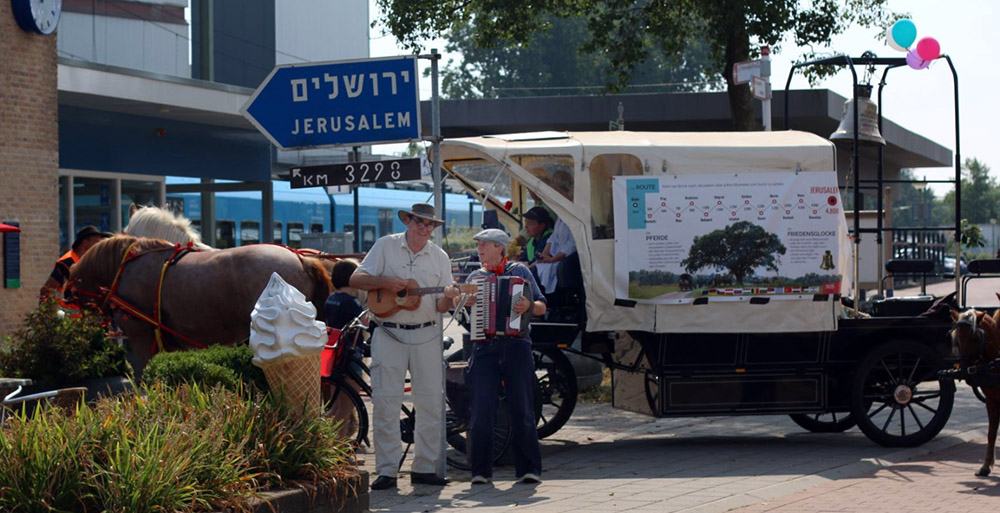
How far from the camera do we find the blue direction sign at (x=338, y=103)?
8680 millimetres

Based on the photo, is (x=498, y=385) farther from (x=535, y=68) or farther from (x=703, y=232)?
(x=535, y=68)

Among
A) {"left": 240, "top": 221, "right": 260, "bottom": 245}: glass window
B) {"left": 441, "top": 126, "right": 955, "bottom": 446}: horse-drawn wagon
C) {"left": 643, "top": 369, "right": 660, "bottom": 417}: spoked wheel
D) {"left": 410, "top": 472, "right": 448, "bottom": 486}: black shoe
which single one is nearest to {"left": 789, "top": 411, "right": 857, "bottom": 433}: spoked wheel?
{"left": 441, "top": 126, "right": 955, "bottom": 446}: horse-drawn wagon

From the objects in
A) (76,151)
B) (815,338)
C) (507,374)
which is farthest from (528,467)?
(76,151)

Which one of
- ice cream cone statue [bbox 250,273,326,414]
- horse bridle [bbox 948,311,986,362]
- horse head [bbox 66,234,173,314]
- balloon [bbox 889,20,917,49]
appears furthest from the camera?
balloon [bbox 889,20,917,49]

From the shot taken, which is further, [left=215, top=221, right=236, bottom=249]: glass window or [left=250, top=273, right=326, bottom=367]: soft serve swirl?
[left=215, top=221, right=236, bottom=249]: glass window

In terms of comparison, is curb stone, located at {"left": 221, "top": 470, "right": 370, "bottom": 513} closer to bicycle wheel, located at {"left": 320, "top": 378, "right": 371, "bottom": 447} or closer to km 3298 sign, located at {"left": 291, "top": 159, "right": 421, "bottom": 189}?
bicycle wheel, located at {"left": 320, "top": 378, "right": 371, "bottom": 447}

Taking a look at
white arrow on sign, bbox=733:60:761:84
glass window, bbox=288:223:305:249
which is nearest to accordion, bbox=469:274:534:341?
white arrow on sign, bbox=733:60:761:84

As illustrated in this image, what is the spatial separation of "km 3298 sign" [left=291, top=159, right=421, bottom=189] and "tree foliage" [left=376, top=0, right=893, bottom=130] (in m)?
10.1

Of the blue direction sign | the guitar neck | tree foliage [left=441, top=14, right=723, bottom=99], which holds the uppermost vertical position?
tree foliage [left=441, top=14, right=723, bottom=99]

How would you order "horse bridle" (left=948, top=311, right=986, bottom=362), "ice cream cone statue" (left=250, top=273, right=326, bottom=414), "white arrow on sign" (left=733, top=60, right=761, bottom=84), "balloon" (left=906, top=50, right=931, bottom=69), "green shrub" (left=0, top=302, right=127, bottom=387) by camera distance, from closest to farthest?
"ice cream cone statue" (left=250, top=273, right=326, bottom=414) < "horse bridle" (left=948, top=311, right=986, bottom=362) < "green shrub" (left=0, top=302, right=127, bottom=387) < "balloon" (left=906, top=50, right=931, bottom=69) < "white arrow on sign" (left=733, top=60, right=761, bottom=84)

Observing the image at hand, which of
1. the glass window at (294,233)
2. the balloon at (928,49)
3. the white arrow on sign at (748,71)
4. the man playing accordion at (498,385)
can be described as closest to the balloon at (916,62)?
the balloon at (928,49)

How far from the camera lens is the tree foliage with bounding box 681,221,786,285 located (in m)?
9.64

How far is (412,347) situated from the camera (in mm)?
8438

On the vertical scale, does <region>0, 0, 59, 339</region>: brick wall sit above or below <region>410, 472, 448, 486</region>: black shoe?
above
